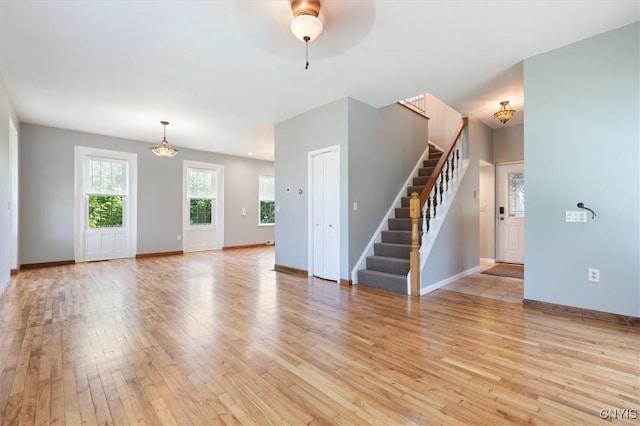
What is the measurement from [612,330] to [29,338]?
5.07 m

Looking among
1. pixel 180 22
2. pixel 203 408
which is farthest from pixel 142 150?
pixel 203 408

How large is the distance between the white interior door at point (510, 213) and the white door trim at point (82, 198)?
823 cm

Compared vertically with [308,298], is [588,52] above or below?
above

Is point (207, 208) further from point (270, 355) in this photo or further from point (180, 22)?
point (270, 355)

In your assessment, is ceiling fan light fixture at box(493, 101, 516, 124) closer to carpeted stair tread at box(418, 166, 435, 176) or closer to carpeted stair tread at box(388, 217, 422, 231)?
carpeted stair tread at box(418, 166, 435, 176)

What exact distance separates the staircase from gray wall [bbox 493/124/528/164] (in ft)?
7.08

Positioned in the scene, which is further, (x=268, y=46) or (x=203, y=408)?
(x=268, y=46)

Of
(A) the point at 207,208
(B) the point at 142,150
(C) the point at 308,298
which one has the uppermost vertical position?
(B) the point at 142,150

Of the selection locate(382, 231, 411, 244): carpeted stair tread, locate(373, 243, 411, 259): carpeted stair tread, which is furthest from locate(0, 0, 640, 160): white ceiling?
locate(373, 243, 411, 259): carpeted stair tread

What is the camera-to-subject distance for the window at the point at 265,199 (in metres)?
9.59

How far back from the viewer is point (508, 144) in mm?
6074

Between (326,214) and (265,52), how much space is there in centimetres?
251

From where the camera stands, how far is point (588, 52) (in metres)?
2.97

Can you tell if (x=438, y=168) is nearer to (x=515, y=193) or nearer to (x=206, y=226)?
(x=515, y=193)
